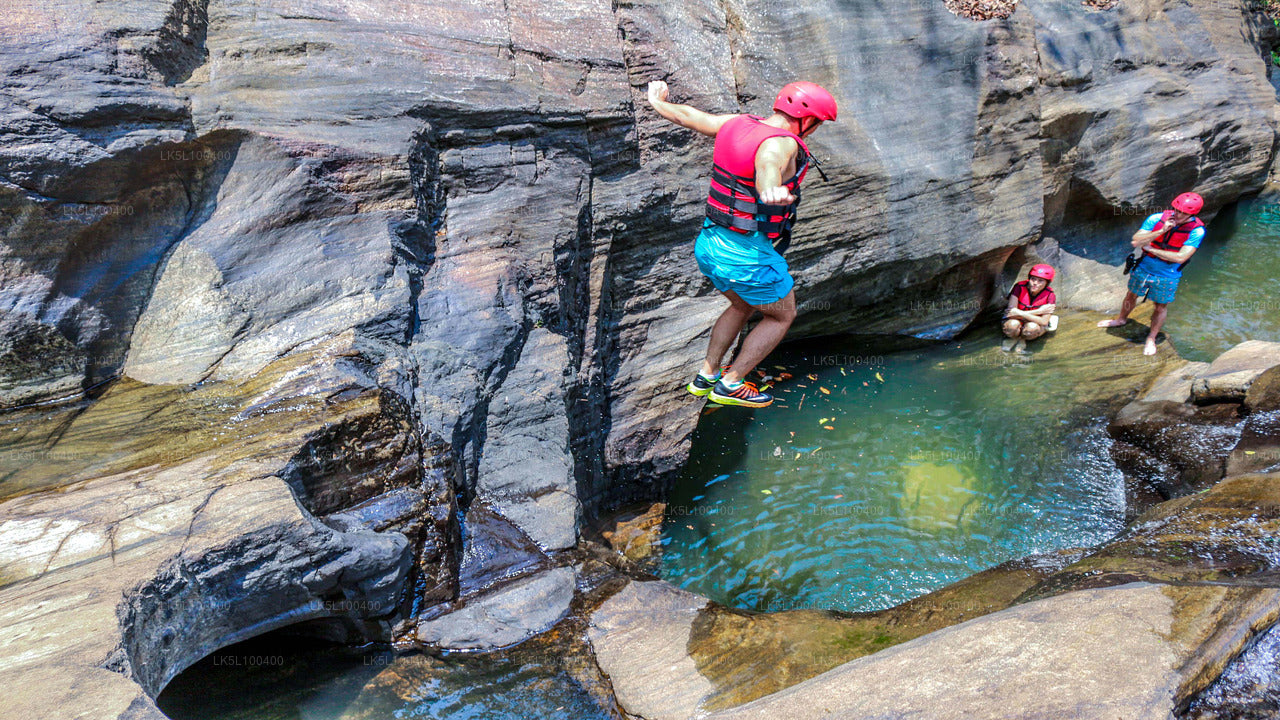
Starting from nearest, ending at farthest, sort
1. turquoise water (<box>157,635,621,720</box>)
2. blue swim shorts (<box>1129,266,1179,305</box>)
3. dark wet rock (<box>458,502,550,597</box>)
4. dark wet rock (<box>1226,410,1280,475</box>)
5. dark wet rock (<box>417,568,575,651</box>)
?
1. turquoise water (<box>157,635,621,720</box>)
2. dark wet rock (<box>417,568,575,651</box>)
3. dark wet rock (<box>458,502,550,597</box>)
4. dark wet rock (<box>1226,410,1280,475</box>)
5. blue swim shorts (<box>1129,266,1179,305</box>)

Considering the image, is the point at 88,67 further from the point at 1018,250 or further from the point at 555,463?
the point at 1018,250

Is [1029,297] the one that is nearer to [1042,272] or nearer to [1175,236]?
[1042,272]

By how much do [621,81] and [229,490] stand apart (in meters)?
3.89

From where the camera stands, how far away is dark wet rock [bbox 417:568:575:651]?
12.3ft

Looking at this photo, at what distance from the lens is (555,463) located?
4.75m

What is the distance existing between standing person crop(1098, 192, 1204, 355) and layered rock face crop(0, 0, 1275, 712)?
1.46 meters

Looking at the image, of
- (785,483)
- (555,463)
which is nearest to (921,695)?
(555,463)

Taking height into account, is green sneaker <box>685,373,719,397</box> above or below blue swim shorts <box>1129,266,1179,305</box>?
above

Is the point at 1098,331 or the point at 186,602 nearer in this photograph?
the point at 186,602

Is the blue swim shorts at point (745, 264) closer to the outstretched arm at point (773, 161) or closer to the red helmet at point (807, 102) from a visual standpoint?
the outstretched arm at point (773, 161)

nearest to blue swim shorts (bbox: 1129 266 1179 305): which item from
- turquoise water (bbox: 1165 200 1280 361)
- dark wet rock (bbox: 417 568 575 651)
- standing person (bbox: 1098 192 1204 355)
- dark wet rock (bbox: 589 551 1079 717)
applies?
standing person (bbox: 1098 192 1204 355)

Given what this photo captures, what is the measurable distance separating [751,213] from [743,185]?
0.53 ft

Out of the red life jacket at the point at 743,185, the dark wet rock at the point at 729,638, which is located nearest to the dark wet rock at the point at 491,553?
the dark wet rock at the point at 729,638

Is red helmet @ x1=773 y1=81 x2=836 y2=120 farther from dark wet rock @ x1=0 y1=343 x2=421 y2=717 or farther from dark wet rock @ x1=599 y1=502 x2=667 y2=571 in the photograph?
dark wet rock @ x1=599 y1=502 x2=667 y2=571
